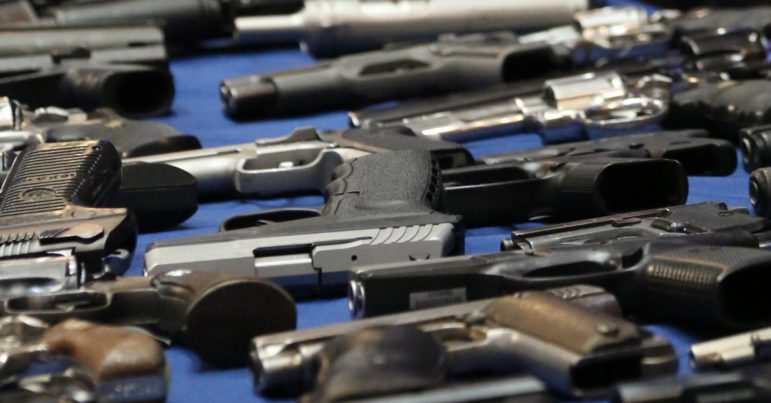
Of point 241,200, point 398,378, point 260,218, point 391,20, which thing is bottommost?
point 241,200

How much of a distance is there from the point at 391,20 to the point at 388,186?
2720mm

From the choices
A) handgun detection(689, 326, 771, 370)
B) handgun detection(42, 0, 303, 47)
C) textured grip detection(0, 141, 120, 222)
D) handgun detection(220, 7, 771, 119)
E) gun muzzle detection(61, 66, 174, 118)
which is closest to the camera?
handgun detection(689, 326, 771, 370)

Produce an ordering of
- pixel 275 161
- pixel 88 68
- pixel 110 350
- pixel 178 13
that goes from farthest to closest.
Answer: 1. pixel 178 13
2. pixel 88 68
3. pixel 275 161
4. pixel 110 350

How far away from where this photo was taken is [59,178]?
3012mm

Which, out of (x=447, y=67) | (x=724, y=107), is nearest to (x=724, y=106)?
(x=724, y=107)

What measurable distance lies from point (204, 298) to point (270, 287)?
0.39 ft

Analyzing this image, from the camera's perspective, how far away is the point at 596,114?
4191mm

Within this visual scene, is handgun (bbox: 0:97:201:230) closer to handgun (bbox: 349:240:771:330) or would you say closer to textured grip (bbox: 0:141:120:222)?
textured grip (bbox: 0:141:120:222)

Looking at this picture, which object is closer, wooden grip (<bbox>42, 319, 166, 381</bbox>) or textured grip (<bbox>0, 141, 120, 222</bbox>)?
wooden grip (<bbox>42, 319, 166, 381</bbox>)

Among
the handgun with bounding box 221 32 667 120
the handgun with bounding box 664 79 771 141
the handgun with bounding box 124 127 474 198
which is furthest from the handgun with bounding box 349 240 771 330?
the handgun with bounding box 221 32 667 120

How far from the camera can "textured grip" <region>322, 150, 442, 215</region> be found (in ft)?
9.62

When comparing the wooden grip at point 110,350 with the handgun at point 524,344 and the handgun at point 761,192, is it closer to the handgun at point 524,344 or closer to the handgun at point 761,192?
the handgun at point 524,344

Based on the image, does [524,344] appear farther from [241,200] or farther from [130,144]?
[130,144]

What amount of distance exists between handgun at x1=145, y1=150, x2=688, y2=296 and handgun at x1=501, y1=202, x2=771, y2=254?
18 cm
